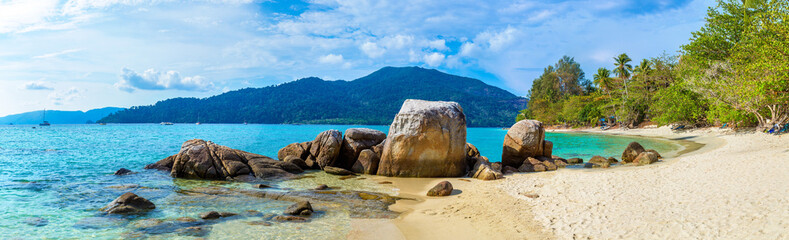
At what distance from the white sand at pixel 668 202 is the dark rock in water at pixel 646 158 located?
4390 millimetres

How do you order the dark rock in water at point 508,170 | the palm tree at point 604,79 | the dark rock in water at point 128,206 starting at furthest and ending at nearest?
the palm tree at point 604,79 → the dark rock in water at point 508,170 → the dark rock in water at point 128,206

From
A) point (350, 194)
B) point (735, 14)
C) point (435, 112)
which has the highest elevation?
point (735, 14)

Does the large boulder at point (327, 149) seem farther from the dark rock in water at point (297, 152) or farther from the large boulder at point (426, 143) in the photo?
the large boulder at point (426, 143)

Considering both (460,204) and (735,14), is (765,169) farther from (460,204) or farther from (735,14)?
(735,14)

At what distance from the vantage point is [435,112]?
51.6ft

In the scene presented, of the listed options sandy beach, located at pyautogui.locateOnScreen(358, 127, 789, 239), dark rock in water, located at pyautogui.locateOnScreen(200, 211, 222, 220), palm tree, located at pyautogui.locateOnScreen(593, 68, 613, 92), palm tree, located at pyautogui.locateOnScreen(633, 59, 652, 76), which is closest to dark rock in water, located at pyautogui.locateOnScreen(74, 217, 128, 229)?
dark rock in water, located at pyautogui.locateOnScreen(200, 211, 222, 220)

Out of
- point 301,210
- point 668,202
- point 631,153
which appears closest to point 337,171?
point 301,210

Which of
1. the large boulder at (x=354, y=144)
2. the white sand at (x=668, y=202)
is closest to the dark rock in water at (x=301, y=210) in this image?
the white sand at (x=668, y=202)

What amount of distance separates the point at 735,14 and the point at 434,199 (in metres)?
38.4

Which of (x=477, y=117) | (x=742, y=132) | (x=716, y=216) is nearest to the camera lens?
(x=716, y=216)

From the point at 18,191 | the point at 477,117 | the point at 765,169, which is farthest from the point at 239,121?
the point at 765,169

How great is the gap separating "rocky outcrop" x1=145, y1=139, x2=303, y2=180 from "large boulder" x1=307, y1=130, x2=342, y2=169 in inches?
68.5

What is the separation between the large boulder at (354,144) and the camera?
60.6ft

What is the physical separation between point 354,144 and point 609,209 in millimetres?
12238
